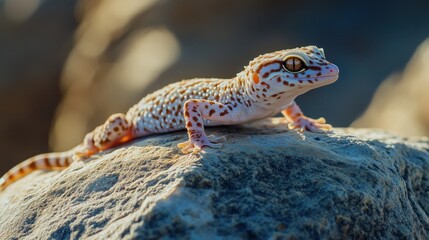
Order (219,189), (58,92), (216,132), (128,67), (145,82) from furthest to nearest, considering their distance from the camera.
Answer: (58,92) < (128,67) < (145,82) < (216,132) < (219,189)

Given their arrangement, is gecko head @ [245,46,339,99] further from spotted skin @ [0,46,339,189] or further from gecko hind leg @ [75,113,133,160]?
gecko hind leg @ [75,113,133,160]

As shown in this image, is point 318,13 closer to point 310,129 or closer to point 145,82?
point 145,82

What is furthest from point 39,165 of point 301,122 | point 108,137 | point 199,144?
point 301,122

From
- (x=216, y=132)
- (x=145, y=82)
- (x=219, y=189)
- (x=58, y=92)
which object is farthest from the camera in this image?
(x=58, y=92)

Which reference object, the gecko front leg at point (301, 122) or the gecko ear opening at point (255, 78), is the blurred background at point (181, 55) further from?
the gecko ear opening at point (255, 78)

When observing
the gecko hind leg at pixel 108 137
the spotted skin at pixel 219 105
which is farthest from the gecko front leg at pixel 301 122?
the gecko hind leg at pixel 108 137

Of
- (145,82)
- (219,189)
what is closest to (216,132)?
(219,189)

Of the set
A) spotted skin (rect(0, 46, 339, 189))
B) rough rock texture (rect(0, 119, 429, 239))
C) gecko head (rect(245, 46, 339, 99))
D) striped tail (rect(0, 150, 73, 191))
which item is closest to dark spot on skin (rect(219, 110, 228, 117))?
spotted skin (rect(0, 46, 339, 189))
